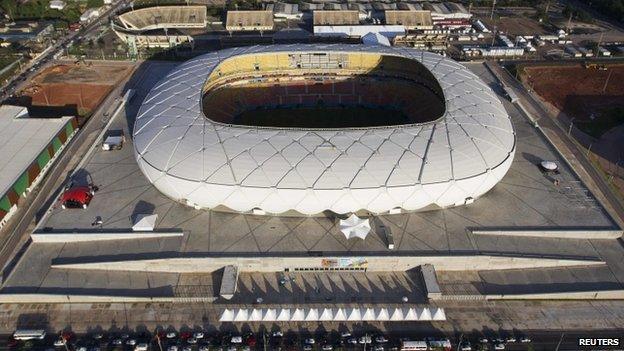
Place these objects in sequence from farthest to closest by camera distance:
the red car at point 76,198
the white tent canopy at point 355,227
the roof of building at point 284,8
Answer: the roof of building at point 284,8 < the red car at point 76,198 < the white tent canopy at point 355,227

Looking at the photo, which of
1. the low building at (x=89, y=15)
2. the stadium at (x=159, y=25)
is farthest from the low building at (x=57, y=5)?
the stadium at (x=159, y=25)

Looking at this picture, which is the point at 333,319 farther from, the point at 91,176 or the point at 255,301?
the point at 91,176

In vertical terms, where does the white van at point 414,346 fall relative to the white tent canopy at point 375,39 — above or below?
below

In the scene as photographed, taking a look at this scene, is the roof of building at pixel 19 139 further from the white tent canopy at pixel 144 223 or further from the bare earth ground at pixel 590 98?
the bare earth ground at pixel 590 98

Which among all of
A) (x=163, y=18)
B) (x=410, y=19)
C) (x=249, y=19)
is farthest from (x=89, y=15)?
(x=410, y=19)

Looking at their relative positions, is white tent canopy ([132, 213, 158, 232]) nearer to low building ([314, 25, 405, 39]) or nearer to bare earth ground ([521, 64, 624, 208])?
bare earth ground ([521, 64, 624, 208])

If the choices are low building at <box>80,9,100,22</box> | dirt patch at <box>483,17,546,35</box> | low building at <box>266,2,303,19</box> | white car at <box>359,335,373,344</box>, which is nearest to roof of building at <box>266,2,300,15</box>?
low building at <box>266,2,303,19</box>
